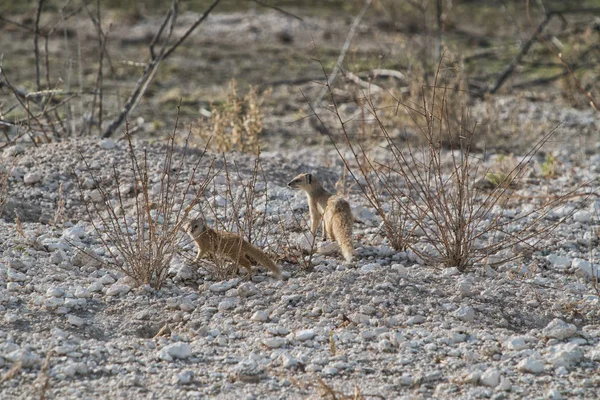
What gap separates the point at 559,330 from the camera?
4.22 metres

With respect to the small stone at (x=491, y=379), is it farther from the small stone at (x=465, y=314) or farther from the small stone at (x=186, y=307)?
the small stone at (x=186, y=307)

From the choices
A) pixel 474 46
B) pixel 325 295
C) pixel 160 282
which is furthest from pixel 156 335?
pixel 474 46

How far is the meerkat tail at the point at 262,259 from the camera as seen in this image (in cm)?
474

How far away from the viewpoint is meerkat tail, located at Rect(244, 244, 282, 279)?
4.74 metres

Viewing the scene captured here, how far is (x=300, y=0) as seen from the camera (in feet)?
52.5

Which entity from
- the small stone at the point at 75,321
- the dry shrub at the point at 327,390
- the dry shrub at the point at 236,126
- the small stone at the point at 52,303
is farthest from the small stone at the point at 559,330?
the dry shrub at the point at 236,126

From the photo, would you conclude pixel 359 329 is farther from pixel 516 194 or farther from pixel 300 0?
pixel 300 0

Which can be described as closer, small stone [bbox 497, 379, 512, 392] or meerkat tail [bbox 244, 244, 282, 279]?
small stone [bbox 497, 379, 512, 392]

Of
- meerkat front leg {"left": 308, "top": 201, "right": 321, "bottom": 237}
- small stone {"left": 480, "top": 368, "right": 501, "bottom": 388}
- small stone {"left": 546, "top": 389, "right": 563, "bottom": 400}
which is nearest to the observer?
small stone {"left": 546, "top": 389, "right": 563, "bottom": 400}

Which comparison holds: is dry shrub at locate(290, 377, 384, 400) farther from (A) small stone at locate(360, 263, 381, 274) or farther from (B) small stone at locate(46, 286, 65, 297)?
(B) small stone at locate(46, 286, 65, 297)

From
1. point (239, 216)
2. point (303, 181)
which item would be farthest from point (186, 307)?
point (303, 181)

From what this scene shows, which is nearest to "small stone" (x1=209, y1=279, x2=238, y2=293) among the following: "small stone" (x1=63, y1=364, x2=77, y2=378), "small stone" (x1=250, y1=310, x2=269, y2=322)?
"small stone" (x1=250, y1=310, x2=269, y2=322)

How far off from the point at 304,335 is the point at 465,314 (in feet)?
2.79

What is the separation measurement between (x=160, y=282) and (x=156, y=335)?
48 centimetres
